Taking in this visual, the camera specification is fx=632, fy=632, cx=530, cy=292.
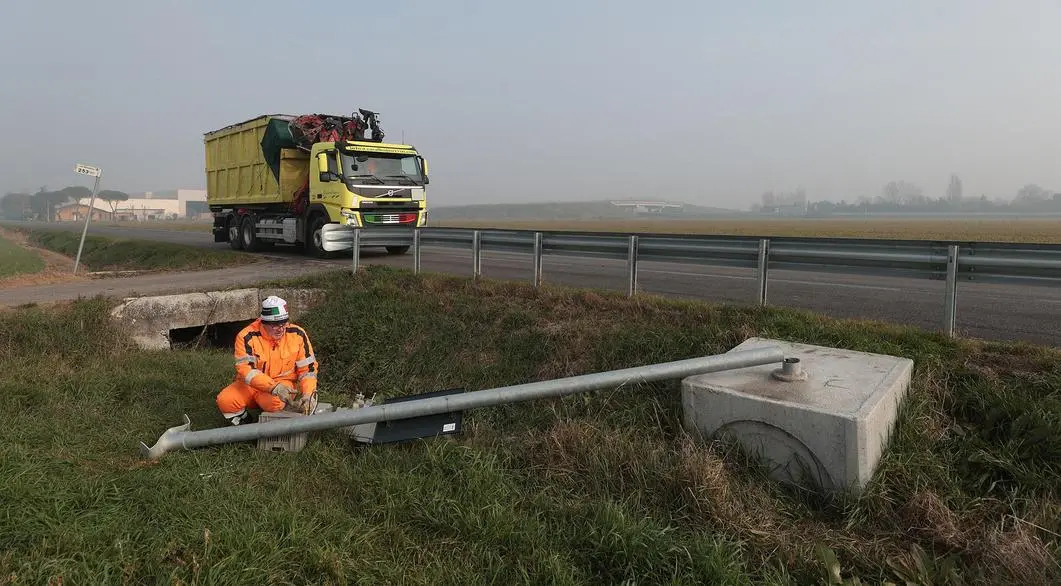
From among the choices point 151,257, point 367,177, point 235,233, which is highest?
point 367,177

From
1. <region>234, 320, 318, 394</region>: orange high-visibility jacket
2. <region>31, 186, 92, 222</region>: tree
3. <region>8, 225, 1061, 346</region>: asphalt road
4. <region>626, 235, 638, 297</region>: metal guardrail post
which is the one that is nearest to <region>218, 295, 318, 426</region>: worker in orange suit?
<region>234, 320, 318, 394</region>: orange high-visibility jacket

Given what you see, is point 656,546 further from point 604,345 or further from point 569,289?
point 569,289

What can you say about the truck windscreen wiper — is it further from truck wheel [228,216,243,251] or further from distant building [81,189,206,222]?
distant building [81,189,206,222]

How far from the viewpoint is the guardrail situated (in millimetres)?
5303

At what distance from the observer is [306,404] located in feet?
17.1

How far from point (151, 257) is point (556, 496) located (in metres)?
18.4

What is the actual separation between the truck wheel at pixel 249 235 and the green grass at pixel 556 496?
12.2 meters

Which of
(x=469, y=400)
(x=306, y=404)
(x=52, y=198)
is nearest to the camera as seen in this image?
(x=469, y=400)

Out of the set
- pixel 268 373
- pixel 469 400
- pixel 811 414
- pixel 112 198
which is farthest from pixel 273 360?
pixel 112 198

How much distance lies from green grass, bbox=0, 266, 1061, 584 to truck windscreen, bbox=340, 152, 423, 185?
8.49 meters

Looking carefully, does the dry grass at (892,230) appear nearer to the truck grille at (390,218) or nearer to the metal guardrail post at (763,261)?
the truck grille at (390,218)

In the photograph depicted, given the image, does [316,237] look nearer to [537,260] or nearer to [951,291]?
[537,260]

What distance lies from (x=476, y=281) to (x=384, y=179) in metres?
6.07

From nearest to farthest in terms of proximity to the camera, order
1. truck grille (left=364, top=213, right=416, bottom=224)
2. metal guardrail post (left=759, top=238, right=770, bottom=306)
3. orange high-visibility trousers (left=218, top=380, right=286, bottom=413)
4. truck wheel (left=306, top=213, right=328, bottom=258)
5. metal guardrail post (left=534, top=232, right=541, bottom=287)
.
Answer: orange high-visibility trousers (left=218, top=380, right=286, bottom=413) < metal guardrail post (left=759, top=238, right=770, bottom=306) < metal guardrail post (left=534, top=232, right=541, bottom=287) < truck grille (left=364, top=213, right=416, bottom=224) < truck wheel (left=306, top=213, right=328, bottom=258)
